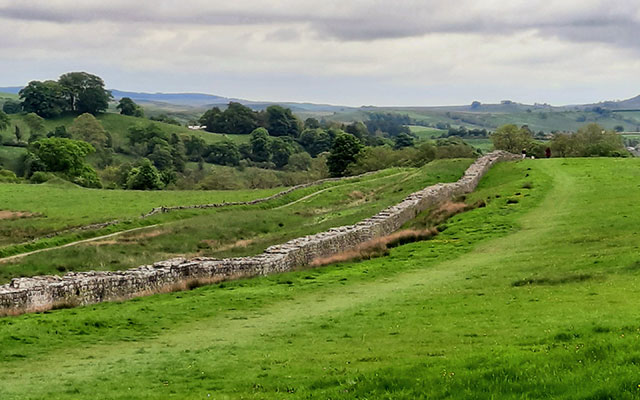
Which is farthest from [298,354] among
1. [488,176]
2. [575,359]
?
[488,176]

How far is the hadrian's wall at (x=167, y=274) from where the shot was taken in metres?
25.7

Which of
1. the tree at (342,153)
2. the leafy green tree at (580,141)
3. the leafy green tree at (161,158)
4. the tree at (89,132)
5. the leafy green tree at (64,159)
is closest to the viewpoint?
the leafy green tree at (580,141)

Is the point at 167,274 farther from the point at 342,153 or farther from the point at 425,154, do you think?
the point at 342,153

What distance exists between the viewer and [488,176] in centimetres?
7031

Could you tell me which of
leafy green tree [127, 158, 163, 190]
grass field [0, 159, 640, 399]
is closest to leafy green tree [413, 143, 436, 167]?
leafy green tree [127, 158, 163, 190]

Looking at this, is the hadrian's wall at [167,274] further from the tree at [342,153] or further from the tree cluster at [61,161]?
the tree cluster at [61,161]

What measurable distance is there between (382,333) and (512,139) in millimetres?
113459

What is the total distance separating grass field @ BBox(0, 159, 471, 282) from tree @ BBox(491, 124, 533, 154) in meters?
41.5

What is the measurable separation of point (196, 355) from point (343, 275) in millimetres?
14167

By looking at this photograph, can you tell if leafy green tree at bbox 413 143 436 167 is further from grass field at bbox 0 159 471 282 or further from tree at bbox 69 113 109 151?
tree at bbox 69 113 109 151

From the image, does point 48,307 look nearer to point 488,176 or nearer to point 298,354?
point 298,354

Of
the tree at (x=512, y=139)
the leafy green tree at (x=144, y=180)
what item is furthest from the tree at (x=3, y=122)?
the tree at (x=512, y=139)

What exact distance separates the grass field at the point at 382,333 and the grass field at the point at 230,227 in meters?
17.5

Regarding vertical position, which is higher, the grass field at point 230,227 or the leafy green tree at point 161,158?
the grass field at point 230,227
